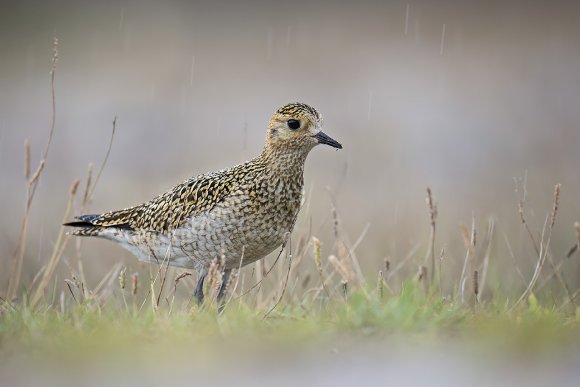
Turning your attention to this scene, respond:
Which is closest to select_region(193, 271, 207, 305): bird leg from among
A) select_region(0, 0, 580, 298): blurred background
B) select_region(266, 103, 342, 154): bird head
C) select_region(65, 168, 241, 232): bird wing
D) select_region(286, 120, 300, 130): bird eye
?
select_region(65, 168, 241, 232): bird wing

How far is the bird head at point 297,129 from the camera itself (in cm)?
780

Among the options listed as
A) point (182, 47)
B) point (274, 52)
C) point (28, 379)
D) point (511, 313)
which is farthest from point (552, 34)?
point (28, 379)

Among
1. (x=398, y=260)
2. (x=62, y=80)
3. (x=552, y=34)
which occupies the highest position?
(x=552, y=34)

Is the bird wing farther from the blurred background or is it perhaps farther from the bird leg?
the blurred background

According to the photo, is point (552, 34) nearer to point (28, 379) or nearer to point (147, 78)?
point (147, 78)

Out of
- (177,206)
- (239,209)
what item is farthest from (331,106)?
(239,209)

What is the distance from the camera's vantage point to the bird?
7582mm

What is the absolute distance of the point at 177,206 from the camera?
8.09 meters

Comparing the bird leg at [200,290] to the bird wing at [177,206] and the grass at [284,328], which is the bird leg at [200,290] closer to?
the bird wing at [177,206]

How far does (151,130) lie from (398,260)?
704 cm

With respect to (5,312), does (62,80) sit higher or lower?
higher

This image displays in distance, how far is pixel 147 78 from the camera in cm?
2058

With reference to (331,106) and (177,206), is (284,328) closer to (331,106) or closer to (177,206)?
(177,206)

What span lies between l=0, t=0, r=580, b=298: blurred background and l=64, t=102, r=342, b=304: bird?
267 cm
